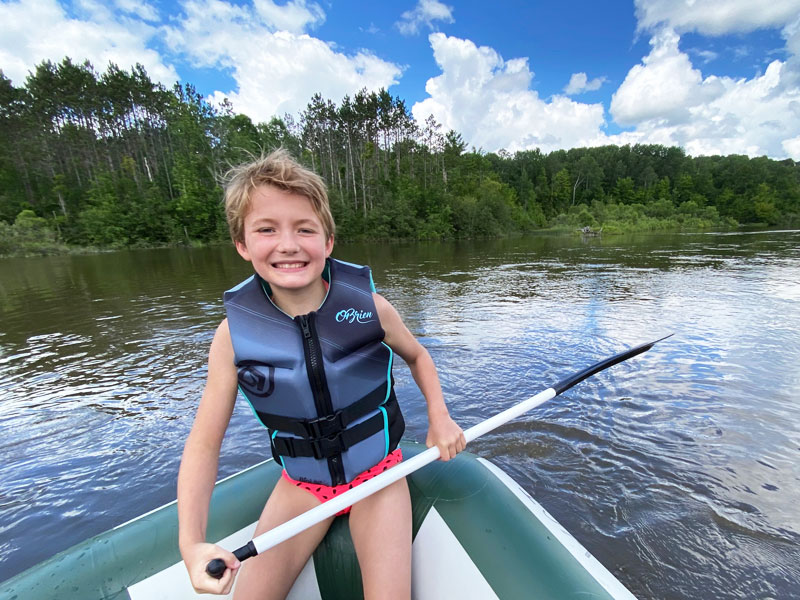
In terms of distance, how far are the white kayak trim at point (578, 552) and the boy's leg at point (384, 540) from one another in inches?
18.0

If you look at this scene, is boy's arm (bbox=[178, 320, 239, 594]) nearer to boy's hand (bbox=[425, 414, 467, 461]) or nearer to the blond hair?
the blond hair

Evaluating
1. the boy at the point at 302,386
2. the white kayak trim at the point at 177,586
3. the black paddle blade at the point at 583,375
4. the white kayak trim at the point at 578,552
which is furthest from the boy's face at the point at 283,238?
the black paddle blade at the point at 583,375

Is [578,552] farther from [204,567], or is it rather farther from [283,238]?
Answer: [283,238]

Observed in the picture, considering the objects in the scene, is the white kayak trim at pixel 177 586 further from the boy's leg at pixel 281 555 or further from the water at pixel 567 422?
the water at pixel 567 422

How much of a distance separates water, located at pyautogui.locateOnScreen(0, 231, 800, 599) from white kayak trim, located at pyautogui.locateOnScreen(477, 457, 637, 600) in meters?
0.84

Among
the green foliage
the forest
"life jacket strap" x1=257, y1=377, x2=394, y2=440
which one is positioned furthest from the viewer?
the forest

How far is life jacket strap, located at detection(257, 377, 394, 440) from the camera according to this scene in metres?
1.30

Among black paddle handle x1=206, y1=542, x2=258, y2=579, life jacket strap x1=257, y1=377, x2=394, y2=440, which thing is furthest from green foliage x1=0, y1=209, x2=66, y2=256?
black paddle handle x1=206, y1=542, x2=258, y2=579

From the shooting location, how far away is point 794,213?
2141 inches

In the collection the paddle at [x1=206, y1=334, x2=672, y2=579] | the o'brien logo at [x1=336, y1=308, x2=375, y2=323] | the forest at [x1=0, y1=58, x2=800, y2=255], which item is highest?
the forest at [x1=0, y1=58, x2=800, y2=255]

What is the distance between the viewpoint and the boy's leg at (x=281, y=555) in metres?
1.12

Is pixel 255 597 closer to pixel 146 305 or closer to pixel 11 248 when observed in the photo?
pixel 146 305

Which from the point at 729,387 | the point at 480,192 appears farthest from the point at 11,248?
the point at 480,192

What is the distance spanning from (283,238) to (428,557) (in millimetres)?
1175
